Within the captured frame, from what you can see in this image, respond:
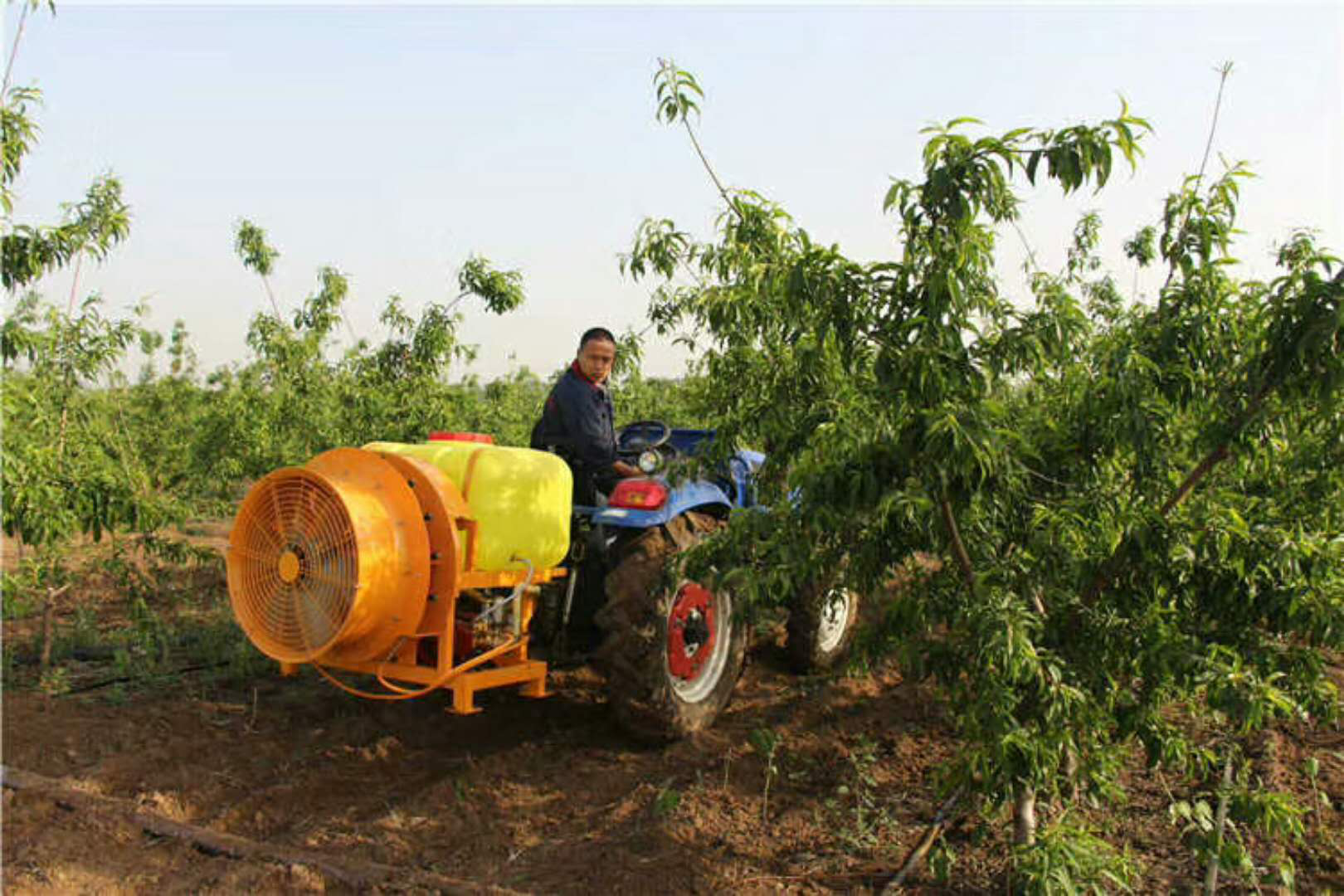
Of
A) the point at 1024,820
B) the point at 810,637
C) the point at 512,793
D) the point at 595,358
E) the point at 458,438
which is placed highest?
the point at 595,358

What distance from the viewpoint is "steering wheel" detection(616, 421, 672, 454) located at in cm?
514

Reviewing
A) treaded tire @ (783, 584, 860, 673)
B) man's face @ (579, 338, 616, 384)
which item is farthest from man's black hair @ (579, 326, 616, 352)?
treaded tire @ (783, 584, 860, 673)

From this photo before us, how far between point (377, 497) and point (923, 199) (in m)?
2.33

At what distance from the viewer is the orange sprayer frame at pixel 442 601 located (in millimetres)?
3824

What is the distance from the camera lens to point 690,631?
15.3ft

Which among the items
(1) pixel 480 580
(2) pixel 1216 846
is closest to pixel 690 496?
(1) pixel 480 580

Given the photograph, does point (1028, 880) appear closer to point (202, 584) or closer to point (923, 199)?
point (923, 199)

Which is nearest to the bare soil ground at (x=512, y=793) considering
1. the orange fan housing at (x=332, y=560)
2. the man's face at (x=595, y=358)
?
the orange fan housing at (x=332, y=560)

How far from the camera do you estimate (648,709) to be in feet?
14.0

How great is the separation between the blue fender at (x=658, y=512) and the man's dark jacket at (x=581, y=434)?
0.19m

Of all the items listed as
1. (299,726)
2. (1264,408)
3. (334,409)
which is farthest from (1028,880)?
(334,409)

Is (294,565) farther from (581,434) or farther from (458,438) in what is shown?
(581,434)

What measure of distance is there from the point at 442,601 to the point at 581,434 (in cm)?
123

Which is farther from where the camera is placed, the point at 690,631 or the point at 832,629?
the point at 832,629
